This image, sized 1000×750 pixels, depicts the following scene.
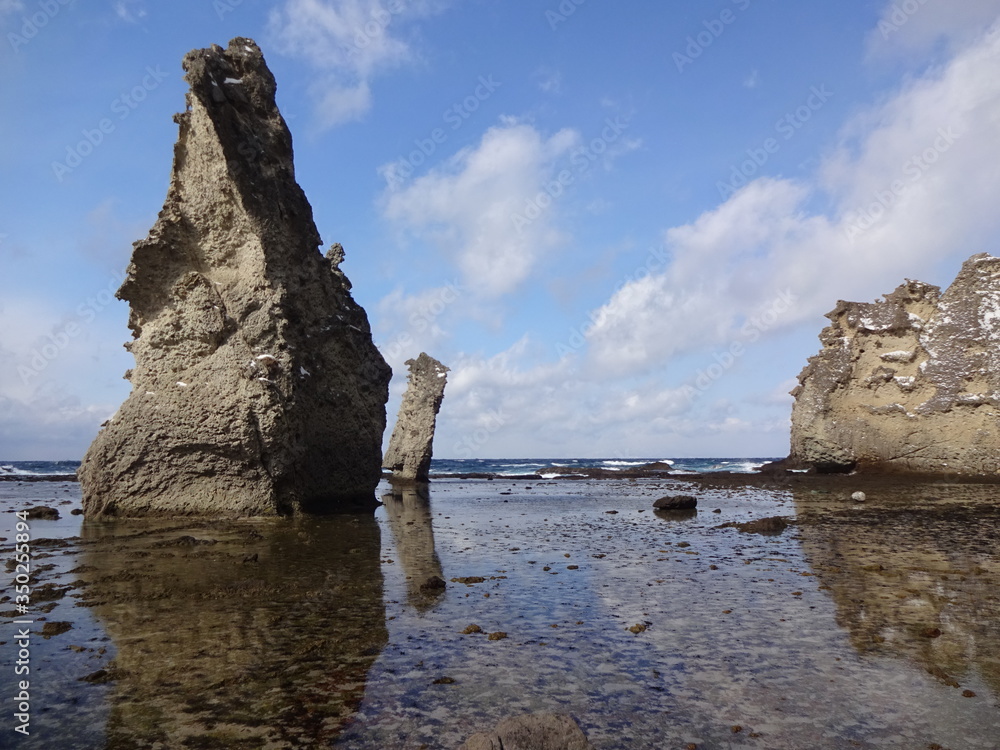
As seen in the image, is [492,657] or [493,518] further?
[493,518]

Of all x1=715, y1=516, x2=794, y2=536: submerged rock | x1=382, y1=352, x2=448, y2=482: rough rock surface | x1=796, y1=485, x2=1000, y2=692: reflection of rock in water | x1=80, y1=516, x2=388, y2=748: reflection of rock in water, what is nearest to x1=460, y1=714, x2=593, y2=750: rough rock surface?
x1=80, y1=516, x2=388, y2=748: reflection of rock in water

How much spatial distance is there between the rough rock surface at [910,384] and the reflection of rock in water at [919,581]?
12.6m

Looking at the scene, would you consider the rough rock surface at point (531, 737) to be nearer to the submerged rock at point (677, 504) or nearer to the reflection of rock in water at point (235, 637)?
the reflection of rock in water at point (235, 637)

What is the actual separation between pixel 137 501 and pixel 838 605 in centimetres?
1459

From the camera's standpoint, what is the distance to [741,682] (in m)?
4.49

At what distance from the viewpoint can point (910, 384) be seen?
26.9 metres

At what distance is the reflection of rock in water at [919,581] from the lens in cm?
511

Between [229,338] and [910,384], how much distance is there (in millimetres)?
26584

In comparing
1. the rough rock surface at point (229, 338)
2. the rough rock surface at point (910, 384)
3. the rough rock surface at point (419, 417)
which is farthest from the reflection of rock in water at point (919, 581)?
the rough rock surface at point (419, 417)

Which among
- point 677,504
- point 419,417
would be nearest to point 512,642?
point 677,504

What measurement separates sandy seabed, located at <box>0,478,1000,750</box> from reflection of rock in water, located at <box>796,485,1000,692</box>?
1.6 inches

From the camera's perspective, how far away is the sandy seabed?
3.79 meters

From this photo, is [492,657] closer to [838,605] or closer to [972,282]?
[838,605]

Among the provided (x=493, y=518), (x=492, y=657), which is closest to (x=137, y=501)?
(x=493, y=518)
